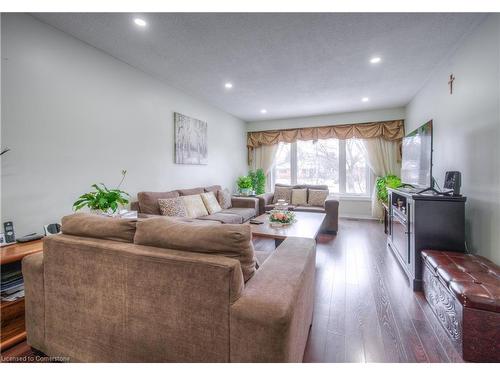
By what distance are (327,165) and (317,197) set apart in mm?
1417

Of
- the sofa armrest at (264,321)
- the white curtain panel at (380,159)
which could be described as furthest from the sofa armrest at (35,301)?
the white curtain panel at (380,159)

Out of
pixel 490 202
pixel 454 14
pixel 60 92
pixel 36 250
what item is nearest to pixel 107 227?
pixel 36 250

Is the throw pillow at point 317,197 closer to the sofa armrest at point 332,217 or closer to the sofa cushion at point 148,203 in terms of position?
the sofa armrest at point 332,217

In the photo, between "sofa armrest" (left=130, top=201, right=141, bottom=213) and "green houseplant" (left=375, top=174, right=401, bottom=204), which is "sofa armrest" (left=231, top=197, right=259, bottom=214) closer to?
"sofa armrest" (left=130, top=201, right=141, bottom=213)

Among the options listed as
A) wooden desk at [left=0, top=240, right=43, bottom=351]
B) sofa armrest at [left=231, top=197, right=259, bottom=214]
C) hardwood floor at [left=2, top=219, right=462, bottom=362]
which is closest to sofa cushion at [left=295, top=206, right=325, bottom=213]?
sofa armrest at [left=231, top=197, right=259, bottom=214]

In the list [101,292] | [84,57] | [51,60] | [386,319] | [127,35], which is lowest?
[386,319]

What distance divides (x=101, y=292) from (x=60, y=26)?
8.32ft

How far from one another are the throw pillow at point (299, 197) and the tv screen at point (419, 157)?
1.89 m

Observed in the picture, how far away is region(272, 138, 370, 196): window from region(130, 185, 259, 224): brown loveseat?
2.03 metres

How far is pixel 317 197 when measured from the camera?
478cm

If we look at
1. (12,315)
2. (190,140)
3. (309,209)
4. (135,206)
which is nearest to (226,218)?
(135,206)

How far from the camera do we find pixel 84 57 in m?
2.44

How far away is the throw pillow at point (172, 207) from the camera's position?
304cm
